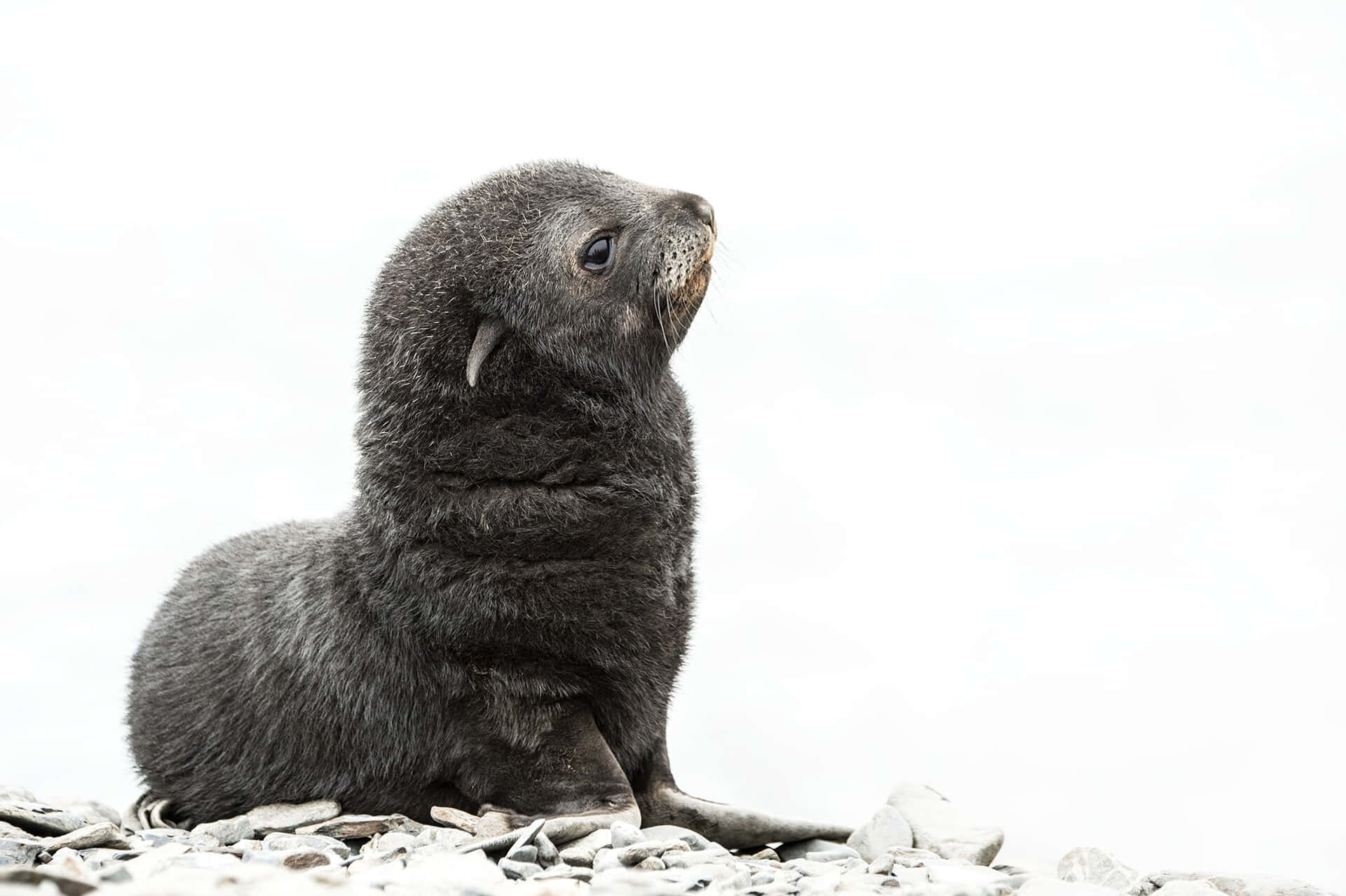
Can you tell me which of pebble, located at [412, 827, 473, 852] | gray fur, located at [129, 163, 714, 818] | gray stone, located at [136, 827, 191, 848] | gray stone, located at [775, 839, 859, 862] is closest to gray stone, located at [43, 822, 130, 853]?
gray stone, located at [136, 827, 191, 848]

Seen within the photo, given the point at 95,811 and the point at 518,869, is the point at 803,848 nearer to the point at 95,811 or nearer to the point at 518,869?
the point at 518,869

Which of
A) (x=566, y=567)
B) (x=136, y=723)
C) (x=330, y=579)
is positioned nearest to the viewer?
A: (x=566, y=567)

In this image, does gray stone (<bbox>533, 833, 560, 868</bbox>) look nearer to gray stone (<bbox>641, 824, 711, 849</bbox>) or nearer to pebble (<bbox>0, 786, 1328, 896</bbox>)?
pebble (<bbox>0, 786, 1328, 896</bbox>)

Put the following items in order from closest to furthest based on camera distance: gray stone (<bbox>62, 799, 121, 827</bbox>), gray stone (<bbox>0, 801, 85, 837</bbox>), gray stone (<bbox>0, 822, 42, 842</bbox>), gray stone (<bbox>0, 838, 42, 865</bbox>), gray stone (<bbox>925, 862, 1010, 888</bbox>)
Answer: gray stone (<bbox>925, 862, 1010, 888</bbox>) → gray stone (<bbox>0, 838, 42, 865</bbox>) → gray stone (<bbox>0, 822, 42, 842</bbox>) → gray stone (<bbox>0, 801, 85, 837</bbox>) → gray stone (<bbox>62, 799, 121, 827</bbox>)

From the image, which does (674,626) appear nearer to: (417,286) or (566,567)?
(566,567)

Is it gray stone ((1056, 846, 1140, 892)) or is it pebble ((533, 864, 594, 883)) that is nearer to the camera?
pebble ((533, 864, 594, 883))

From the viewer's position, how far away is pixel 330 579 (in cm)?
838

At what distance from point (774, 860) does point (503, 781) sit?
151 cm

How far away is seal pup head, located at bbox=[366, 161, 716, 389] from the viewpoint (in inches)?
307

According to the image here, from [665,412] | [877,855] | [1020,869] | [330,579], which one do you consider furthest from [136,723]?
[1020,869]

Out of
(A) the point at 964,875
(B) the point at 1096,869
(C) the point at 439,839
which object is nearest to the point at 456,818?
(C) the point at 439,839

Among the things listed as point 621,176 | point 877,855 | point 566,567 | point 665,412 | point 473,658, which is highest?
point 621,176

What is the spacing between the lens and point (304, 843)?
7.50 meters

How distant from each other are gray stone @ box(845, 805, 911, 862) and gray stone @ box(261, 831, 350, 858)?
2776 millimetres
